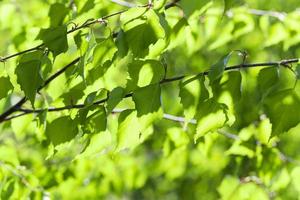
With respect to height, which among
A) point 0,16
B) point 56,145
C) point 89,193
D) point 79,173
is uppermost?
point 56,145

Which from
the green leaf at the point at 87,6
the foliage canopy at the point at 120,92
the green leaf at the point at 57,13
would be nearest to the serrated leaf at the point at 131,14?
the foliage canopy at the point at 120,92

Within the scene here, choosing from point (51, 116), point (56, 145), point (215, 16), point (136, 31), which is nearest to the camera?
point (136, 31)

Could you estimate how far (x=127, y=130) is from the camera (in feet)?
3.64

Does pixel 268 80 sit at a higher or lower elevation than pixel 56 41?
lower

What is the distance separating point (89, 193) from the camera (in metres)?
2.50

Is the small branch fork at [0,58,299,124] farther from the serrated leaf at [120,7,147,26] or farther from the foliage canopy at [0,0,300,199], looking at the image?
the serrated leaf at [120,7,147,26]

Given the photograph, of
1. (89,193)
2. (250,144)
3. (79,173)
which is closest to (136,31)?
(250,144)

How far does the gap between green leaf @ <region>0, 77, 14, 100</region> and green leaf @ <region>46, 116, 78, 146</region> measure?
11cm

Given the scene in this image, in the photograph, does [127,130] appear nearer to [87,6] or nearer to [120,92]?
[120,92]

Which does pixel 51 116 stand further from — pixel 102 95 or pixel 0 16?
pixel 0 16

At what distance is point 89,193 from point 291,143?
278 centimetres

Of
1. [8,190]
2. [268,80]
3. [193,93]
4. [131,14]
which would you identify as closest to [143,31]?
[131,14]

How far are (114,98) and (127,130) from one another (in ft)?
0.23

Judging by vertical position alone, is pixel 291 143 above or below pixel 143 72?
below
